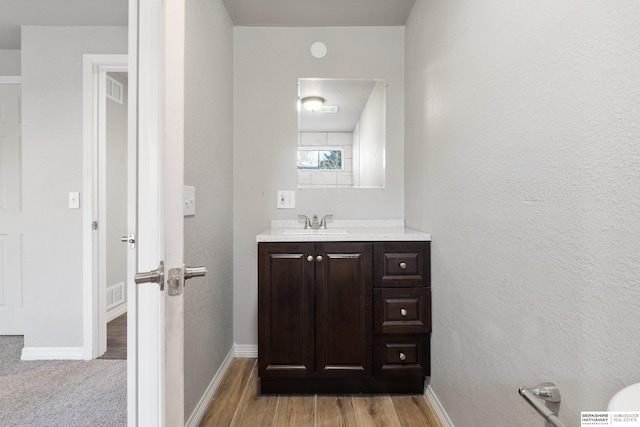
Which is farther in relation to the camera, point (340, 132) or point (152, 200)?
point (340, 132)

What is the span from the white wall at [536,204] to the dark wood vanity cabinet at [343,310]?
0.22m

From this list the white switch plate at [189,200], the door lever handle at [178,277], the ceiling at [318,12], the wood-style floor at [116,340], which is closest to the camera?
the door lever handle at [178,277]

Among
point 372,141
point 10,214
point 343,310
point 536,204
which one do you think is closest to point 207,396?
point 343,310

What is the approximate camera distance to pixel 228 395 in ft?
6.15

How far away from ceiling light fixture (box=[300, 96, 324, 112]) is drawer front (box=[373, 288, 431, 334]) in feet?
4.35

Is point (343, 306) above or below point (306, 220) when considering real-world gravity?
below

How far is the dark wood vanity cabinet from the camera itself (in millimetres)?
1812

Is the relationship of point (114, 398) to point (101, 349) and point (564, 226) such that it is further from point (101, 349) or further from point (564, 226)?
point (564, 226)

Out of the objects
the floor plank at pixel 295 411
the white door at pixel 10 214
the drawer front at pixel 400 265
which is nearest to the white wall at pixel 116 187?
the white door at pixel 10 214

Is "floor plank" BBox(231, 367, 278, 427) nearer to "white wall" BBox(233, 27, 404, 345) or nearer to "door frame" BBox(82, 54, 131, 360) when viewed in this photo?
"white wall" BBox(233, 27, 404, 345)

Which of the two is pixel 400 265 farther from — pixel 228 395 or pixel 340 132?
pixel 228 395

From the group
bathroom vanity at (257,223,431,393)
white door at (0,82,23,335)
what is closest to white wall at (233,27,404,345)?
bathroom vanity at (257,223,431,393)

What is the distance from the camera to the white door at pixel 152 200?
783mm

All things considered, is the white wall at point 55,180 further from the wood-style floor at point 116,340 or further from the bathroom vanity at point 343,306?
the bathroom vanity at point 343,306
